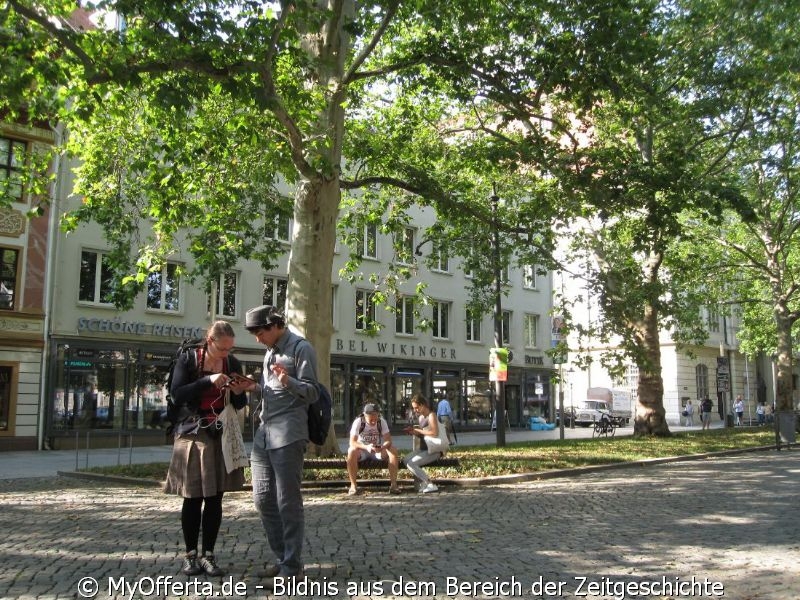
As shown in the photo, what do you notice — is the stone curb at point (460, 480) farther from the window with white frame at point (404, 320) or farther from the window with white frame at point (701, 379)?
the window with white frame at point (701, 379)

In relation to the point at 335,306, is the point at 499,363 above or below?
below

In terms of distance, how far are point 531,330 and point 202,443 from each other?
37391 millimetres

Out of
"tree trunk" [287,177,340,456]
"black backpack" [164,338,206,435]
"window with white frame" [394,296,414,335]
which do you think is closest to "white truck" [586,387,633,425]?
"window with white frame" [394,296,414,335]

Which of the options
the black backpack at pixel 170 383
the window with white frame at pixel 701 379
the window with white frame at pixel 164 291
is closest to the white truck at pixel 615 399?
the window with white frame at pixel 701 379

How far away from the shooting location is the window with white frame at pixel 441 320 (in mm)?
36531

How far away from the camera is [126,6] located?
9719mm

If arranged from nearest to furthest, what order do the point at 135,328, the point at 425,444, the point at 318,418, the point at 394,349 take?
the point at 318,418
the point at 425,444
the point at 135,328
the point at 394,349

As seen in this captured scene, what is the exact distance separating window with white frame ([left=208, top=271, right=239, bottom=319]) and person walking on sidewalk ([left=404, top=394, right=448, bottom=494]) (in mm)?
17172

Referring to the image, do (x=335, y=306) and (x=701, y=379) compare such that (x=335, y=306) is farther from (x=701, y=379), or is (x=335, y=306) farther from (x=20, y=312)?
(x=701, y=379)

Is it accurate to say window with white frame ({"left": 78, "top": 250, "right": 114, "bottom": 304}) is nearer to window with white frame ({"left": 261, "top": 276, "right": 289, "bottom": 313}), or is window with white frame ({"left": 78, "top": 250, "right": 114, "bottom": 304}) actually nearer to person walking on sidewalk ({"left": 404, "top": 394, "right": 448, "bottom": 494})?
window with white frame ({"left": 261, "top": 276, "right": 289, "bottom": 313})

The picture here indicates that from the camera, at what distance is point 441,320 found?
36969 millimetres

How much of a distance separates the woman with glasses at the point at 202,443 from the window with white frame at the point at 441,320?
30.9m

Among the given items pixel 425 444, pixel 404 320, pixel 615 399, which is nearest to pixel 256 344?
pixel 404 320

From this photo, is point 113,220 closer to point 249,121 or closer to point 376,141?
point 249,121
